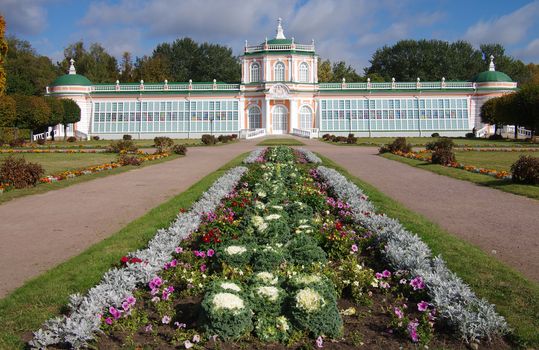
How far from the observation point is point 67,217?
10.3 meters

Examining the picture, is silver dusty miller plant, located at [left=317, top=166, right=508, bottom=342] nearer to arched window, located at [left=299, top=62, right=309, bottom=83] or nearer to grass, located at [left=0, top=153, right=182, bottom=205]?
grass, located at [left=0, top=153, right=182, bottom=205]

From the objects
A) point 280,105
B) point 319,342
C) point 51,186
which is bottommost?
point 319,342

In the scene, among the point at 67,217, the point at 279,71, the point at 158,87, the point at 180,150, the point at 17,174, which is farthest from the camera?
the point at 279,71

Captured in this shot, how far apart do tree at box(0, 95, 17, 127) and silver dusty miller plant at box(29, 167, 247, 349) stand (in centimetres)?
4344

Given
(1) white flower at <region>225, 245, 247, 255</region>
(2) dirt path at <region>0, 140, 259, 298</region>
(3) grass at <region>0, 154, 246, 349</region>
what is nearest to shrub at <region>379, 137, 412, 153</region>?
(2) dirt path at <region>0, 140, 259, 298</region>

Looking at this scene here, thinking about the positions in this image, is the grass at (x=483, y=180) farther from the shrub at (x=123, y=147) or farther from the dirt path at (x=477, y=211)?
the shrub at (x=123, y=147)

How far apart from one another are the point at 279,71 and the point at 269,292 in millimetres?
63812

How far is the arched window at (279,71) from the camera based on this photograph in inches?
2638

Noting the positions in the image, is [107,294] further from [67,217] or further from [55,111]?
[55,111]

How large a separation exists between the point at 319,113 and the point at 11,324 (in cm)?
6190

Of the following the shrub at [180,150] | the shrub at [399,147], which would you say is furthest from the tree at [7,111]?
the shrub at [399,147]

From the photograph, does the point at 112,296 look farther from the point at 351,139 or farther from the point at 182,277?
the point at 351,139

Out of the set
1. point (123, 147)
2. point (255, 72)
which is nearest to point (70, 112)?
point (255, 72)

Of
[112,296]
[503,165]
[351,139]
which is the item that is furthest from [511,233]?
[351,139]
